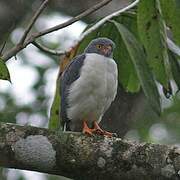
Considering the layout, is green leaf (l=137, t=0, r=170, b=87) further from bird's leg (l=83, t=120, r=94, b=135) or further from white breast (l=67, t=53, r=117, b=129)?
white breast (l=67, t=53, r=117, b=129)

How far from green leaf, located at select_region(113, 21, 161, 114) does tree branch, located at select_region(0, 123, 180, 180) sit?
297mm

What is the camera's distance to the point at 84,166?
3.32 metres

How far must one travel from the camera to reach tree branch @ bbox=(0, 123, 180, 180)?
3.27 meters

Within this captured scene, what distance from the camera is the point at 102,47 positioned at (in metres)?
4.70

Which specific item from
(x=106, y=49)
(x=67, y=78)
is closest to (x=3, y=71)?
(x=67, y=78)

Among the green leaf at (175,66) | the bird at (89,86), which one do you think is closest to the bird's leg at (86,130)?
the bird at (89,86)

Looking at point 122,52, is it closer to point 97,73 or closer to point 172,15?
point 97,73

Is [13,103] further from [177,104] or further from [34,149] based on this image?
[34,149]

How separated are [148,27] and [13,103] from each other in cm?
390

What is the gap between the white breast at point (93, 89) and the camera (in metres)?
4.48

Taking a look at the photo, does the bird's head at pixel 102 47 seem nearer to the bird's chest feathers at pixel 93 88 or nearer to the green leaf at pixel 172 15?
the bird's chest feathers at pixel 93 88

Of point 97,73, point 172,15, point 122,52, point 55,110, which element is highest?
point 172,15

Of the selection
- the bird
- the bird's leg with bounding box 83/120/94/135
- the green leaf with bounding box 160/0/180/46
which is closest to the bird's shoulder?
the bird

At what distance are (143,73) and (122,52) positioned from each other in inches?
38.6
